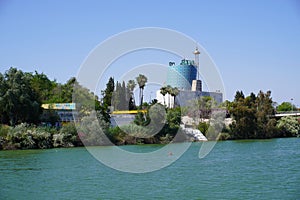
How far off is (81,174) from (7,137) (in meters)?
20.1

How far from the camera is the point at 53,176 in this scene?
24.1 metres

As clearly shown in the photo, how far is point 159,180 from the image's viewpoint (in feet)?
72.9

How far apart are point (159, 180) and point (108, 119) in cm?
3090

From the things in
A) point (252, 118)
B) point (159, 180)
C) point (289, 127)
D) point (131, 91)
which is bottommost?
point (159, 180)

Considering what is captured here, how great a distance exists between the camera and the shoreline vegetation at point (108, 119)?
44562mm

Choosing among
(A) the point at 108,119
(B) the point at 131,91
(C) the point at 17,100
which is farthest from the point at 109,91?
(C) the point at 17,100

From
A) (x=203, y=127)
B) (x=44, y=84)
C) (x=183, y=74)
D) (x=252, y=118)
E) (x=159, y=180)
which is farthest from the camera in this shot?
(x=183, y=74)

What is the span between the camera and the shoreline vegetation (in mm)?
44562

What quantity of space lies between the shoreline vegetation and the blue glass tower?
34112 millimetres

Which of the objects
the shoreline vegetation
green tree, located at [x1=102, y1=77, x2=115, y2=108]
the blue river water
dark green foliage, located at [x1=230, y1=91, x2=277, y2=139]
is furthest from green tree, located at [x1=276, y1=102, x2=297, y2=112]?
the blue river water

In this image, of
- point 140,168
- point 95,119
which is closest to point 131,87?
point 95,119

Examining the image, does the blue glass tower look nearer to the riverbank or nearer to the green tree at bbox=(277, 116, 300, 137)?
the green tree at bbox=(277, 116, 300, 137)

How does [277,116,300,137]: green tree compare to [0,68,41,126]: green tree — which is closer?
[0,68,41,126]: green tree

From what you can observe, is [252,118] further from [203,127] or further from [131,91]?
[131,91]
